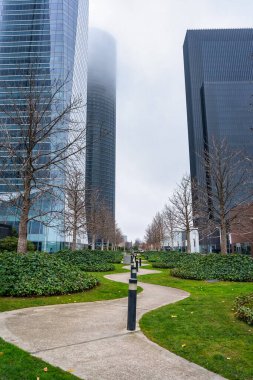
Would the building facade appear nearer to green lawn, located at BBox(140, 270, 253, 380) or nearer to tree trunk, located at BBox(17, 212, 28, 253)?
tree trunk, located at BBox(17, 212, 28, 253)

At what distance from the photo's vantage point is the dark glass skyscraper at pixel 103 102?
449 feet

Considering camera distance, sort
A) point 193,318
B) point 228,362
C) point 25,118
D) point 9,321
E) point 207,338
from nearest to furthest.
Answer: point 228,362 < point 207,338 < point 9,321 < point 193,318 < point 25,118

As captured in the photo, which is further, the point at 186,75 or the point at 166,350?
the point at 186,75

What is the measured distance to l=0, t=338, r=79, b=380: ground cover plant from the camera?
3.53 meters

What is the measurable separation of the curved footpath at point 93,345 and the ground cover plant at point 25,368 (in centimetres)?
15

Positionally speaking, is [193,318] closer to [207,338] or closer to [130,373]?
[207,338]

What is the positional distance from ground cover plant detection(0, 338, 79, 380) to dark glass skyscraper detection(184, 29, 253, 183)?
127761 millimetres

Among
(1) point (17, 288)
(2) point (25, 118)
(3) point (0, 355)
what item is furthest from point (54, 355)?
(2) point (25, 118)

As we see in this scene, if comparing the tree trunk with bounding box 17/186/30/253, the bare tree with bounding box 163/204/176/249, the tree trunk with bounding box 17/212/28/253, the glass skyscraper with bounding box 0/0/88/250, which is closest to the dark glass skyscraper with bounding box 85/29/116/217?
the glass skyscraper with bounding box 0/0/88/250

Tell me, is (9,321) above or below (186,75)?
below

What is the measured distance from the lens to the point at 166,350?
4.67 meters

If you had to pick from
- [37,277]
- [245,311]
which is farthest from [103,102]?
[245,311]

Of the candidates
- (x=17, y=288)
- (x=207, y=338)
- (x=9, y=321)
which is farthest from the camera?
(x=17, y=288)

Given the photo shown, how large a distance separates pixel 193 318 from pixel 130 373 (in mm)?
3626
